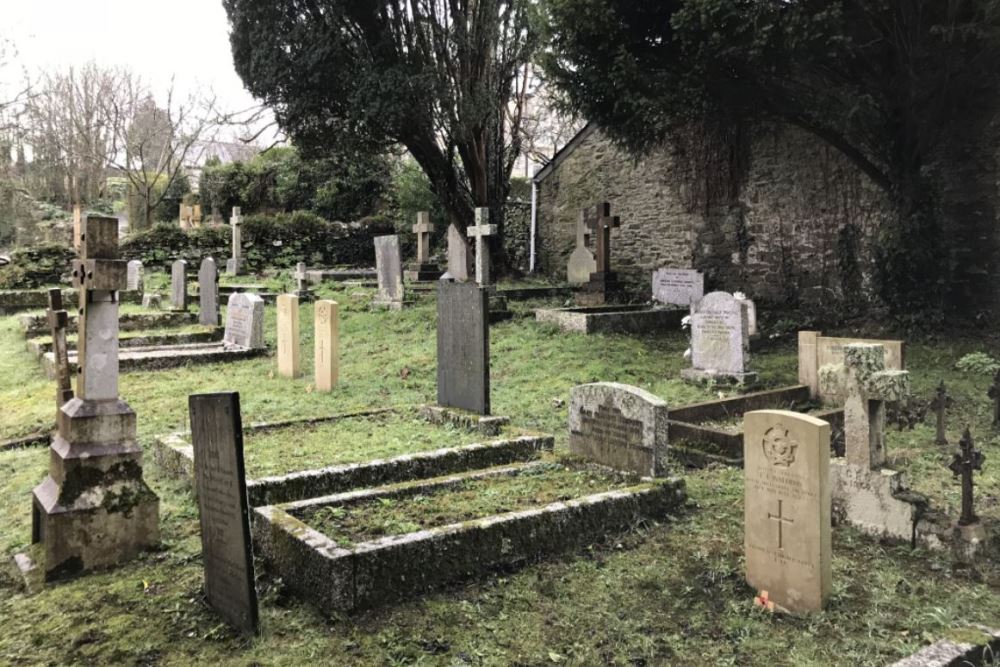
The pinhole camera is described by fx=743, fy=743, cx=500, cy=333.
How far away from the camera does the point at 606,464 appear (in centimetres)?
538

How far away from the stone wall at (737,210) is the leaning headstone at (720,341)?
531 centimetres

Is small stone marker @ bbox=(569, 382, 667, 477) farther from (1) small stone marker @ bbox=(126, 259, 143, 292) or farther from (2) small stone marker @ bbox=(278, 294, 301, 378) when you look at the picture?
(1) small stone marker @ bbox=(126, 259, 143, 292)

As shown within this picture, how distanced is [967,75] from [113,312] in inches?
447

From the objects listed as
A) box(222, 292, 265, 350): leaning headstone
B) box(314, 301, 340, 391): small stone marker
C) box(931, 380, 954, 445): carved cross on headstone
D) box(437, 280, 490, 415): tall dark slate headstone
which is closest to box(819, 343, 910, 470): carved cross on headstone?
box(931, 380, 954, 445): carved cross on headstone

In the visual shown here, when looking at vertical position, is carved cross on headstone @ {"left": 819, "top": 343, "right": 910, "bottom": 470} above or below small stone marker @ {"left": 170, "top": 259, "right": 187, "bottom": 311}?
below

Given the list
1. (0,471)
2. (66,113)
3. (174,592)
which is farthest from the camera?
(66,113)

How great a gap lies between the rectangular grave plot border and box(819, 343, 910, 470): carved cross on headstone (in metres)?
1.42

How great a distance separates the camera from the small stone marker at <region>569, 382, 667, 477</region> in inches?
199

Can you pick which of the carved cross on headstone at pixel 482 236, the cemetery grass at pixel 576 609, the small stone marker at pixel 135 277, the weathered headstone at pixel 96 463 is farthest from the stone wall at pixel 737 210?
the weathered headstone at pixel 96 463

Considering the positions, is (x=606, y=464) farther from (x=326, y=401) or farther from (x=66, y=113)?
(x=66, y=113)

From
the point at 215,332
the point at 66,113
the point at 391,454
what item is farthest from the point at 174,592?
the point at 66,113

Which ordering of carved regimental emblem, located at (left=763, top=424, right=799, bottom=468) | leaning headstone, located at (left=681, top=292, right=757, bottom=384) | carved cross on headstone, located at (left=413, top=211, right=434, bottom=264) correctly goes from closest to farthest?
carved regimental emblem, located at (left=763, top=424, right=799, bottom=468)
leaning headstone, located at (left=681, top=292, right=757, bottom=384)
carved cross on headstone, located at (left=413, top=211, right=434, bottom=264)

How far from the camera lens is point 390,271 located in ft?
50.1

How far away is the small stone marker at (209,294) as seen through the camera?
1324cm
